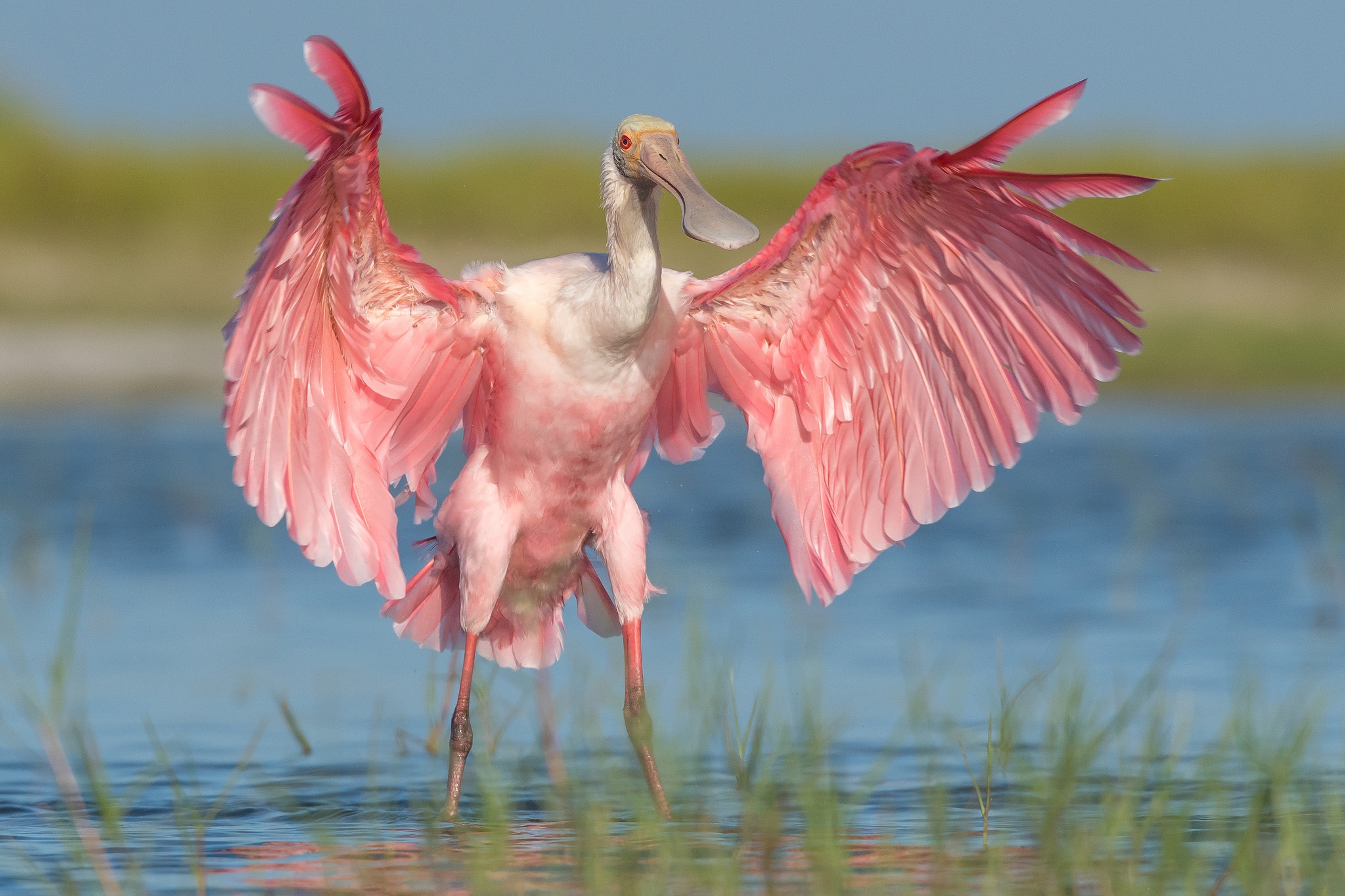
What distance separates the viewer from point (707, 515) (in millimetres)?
13086

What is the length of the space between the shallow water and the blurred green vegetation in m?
7.91

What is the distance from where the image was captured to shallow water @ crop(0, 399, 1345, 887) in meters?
6.53

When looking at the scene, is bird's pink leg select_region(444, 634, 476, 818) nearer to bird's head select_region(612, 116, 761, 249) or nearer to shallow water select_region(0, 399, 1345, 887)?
shallow water select_region(0, 399, 1345, 887)

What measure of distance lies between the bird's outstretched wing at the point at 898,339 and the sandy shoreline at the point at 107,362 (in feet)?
47.9

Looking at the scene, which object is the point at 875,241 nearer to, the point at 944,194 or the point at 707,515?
the point at 944,194

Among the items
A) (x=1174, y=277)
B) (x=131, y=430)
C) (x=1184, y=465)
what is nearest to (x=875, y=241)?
(x=1184, y=465)

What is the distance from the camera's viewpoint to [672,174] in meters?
5.80

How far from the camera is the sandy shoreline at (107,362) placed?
2066 cm

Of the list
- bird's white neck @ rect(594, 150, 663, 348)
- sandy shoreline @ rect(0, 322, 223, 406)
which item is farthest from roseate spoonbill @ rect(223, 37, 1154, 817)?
sandy shoreline @ rect(0, 322, 223, 406)

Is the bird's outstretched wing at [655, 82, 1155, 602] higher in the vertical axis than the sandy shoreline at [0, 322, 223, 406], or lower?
lower

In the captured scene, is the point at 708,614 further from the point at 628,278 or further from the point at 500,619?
the point at 628,278

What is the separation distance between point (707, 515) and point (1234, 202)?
20.0 m

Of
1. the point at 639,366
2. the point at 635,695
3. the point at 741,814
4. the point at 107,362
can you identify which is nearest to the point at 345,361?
the point at 639,366

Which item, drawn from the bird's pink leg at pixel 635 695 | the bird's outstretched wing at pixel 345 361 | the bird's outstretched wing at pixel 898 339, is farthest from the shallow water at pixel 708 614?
the bird's outstretched wing at pixel 345 361
